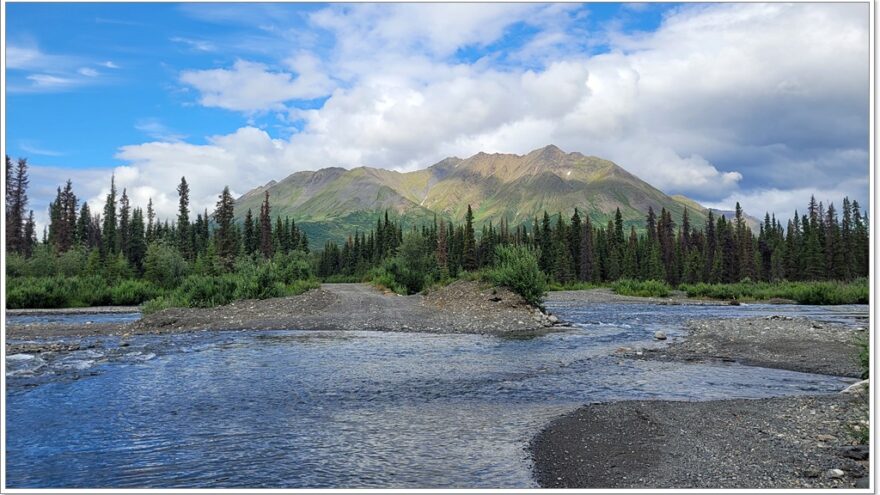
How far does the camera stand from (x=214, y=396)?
588 inches

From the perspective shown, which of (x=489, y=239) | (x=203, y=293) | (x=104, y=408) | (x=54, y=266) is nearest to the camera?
(x=104, y=408)

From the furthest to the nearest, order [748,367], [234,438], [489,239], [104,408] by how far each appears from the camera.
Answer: [489,239]
[748,367]
[104,408]
[234,438]

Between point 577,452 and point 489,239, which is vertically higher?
point 489,239

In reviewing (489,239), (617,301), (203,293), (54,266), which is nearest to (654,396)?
(203,293)

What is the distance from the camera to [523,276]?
38.6 meters

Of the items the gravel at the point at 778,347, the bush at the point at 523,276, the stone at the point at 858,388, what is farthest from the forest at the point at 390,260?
the stone at the point at 858,388

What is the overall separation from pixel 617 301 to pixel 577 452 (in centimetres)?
6363

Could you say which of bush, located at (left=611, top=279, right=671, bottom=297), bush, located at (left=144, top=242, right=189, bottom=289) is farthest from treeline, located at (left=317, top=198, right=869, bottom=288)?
bush, located at (left=144, top=242, right=189, bottom=289)

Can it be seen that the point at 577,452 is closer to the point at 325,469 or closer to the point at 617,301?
the point at 325,469

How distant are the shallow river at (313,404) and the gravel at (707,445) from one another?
762 mm

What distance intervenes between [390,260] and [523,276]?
35562 millimetres

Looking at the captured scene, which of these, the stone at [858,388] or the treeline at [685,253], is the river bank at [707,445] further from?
the treeline at [685,253]

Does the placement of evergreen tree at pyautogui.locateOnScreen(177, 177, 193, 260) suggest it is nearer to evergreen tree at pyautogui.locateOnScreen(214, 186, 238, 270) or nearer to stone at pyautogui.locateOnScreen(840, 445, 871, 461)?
evergreen tree at pyautogui.locateOnScreen(214, 186, 238, 270)

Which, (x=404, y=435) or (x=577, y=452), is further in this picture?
(x=404, y=435)
